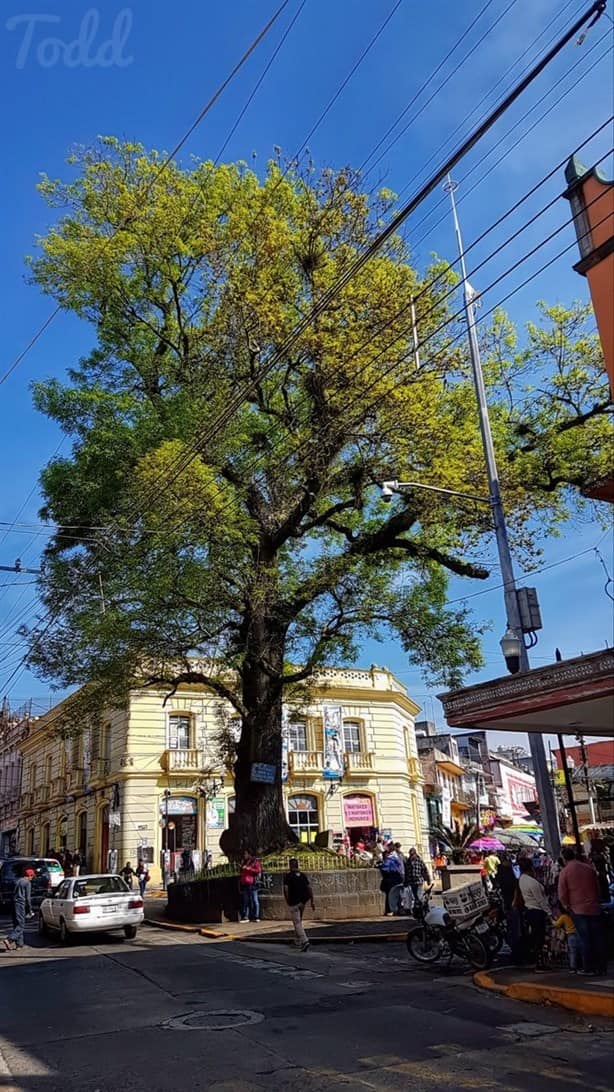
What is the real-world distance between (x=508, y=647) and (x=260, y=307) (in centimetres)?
873

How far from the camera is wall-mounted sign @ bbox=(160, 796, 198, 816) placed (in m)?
35.2

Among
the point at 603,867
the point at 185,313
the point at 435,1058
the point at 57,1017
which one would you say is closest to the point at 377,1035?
the point at 435,1058

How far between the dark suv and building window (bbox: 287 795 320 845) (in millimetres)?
13142

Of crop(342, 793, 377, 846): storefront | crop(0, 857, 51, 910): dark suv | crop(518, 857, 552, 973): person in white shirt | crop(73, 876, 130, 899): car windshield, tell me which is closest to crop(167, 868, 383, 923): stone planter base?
crop(73, 876, 130, 899): car windshield

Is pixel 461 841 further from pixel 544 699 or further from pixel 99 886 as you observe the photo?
pixel 544 699

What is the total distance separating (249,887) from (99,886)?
3369mm

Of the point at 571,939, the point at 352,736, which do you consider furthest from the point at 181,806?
the point at 571,939

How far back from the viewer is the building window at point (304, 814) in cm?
3803

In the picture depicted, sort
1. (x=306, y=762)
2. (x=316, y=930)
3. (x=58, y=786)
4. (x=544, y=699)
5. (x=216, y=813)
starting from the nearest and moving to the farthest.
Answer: (x=544, y=699) < (x=316, y=930) < (x=216, y=813) < (x=306, y=762) < (x=58, y=786)

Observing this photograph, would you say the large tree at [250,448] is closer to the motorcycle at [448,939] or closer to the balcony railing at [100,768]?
the motorcycle at [448,939]

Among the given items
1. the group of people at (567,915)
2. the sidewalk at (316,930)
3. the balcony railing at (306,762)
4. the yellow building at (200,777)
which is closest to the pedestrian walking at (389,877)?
the sidewalk at (316,930)

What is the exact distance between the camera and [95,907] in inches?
677

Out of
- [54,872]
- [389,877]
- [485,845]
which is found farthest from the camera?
[54,872]

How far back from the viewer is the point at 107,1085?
6367 millimetres
